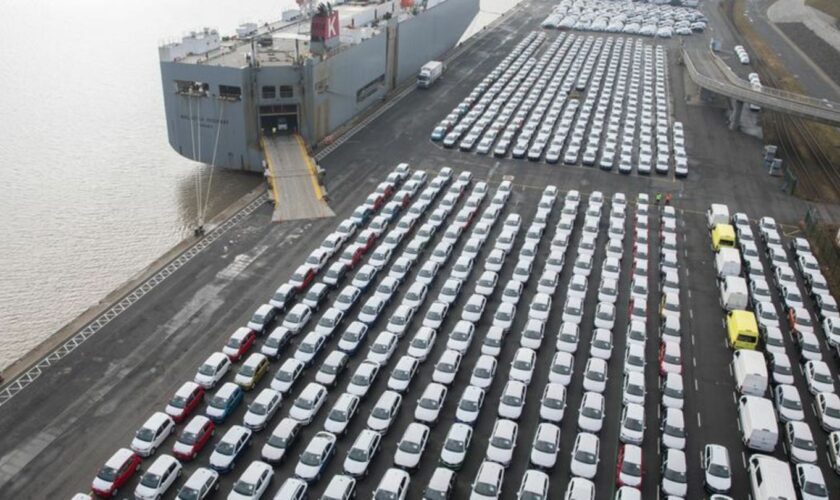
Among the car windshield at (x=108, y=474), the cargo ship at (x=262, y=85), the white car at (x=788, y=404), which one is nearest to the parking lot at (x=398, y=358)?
the car windshield at (x=108, y=474)

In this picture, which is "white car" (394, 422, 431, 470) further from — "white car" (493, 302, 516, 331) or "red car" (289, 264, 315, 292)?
"red car" (289, 264, 315, 292)

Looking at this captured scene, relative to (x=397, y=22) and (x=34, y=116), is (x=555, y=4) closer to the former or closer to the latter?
(x=397, y=22)

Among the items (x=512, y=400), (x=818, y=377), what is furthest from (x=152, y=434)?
(x=818, y=377)

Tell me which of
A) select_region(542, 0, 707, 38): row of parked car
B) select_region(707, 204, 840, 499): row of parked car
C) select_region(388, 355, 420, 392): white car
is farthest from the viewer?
select_region(542, 0, 707, 38): row of parked car

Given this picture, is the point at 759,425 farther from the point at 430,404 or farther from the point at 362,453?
the point at 362,453

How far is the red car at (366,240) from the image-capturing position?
42.7m

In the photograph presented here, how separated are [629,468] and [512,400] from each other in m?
5.59

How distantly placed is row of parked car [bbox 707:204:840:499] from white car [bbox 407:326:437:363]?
1419 cm

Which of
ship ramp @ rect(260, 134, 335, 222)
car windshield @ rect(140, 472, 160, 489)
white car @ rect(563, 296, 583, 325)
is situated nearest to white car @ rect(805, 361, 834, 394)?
white car @ rect(563, 296, 583, 325)

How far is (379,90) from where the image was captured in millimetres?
72375

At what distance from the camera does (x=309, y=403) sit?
2975 cm

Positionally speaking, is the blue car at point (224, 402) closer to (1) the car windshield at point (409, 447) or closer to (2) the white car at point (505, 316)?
(1) the car windshield at point (409, 447)

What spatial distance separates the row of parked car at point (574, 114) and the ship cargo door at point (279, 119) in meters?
12.6

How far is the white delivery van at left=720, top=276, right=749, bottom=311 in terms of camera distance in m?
37.9
